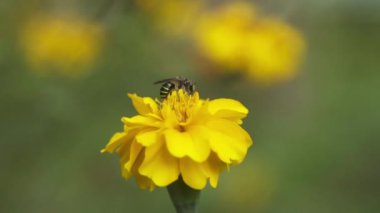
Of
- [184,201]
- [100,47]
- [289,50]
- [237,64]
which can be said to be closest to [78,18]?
[100,47]

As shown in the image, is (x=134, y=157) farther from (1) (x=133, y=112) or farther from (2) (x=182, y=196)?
(1) (x=133, y=112)

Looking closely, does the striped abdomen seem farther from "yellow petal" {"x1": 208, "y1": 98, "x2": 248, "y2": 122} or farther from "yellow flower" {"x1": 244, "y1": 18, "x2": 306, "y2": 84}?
"yellow flower" {"x1": 244, "y1": 18, "x2": 306, "y2": 84}

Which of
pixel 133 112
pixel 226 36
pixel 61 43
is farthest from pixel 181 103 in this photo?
pixel 226 36

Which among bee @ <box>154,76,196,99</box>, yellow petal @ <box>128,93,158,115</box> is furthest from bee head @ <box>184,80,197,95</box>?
yellow petal @ <box>128,93,158,115</box>

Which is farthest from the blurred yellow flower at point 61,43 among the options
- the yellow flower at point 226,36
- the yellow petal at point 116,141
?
the yellow petal at point 116,141

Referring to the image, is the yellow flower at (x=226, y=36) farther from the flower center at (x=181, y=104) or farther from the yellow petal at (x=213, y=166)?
the yellow petal at (x=213, y=166)
